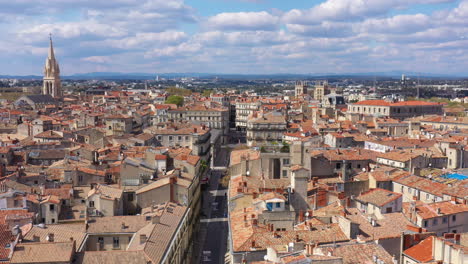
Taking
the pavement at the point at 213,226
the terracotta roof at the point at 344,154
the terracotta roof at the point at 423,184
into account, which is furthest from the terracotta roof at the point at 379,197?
the pavement at the point at 213,226

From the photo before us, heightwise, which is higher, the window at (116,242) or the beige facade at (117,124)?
the beige facade at (117,124)

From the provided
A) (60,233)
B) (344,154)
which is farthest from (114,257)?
(344,154)

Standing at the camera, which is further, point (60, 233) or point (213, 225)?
point (213, 225)

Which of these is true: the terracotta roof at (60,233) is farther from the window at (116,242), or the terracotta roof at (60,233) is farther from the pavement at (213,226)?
the pavement at (213,226)

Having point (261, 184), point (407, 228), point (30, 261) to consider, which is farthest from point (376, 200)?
point (30, 261)

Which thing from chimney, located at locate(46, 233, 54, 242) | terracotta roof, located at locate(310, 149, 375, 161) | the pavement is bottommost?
the pavement

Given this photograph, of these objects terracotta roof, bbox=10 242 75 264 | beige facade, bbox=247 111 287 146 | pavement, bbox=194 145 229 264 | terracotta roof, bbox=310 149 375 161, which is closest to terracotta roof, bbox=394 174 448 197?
terracotta roof, bbox=310 149 375 161

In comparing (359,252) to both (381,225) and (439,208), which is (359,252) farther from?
(439,208)

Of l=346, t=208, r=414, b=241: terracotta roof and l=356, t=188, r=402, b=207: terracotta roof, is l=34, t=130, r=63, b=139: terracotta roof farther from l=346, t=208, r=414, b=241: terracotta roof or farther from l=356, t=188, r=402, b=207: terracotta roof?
l=346, t=208, r=414, b=241: terracotta roof

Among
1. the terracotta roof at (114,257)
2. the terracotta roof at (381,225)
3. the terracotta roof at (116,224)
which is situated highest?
the terracotta roof at (381,225)
